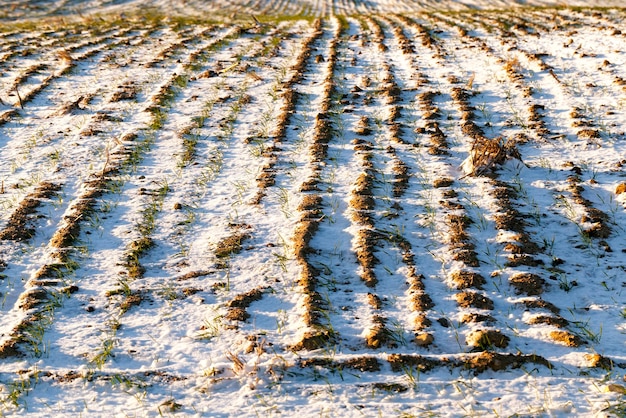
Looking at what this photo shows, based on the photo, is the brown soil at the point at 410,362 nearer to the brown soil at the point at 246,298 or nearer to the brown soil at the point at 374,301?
the brown soil at the point at 374,301

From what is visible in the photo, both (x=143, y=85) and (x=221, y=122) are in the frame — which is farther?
(x=143, y=85)

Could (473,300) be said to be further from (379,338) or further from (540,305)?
(379,338)

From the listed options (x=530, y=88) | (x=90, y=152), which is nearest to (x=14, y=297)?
(x=90, y=152)

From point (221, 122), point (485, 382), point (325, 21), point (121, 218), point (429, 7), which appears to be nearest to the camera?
point (485, 382)

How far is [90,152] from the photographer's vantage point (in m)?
5.25

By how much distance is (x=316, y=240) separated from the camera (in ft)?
12.7

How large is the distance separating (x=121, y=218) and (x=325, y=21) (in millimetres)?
8616

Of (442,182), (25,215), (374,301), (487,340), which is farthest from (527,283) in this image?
(25,215)

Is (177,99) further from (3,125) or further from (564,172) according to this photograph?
(564,172)

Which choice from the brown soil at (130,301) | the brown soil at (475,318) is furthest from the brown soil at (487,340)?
the brown soil at (130,301)

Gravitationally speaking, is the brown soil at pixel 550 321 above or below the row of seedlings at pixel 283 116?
below

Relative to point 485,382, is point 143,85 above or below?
above

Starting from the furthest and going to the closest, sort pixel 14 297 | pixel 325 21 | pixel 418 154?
1. pixel 325 21
2. pixel 418 154
3. pixel 14 297

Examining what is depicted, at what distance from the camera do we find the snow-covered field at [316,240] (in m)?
2.79
